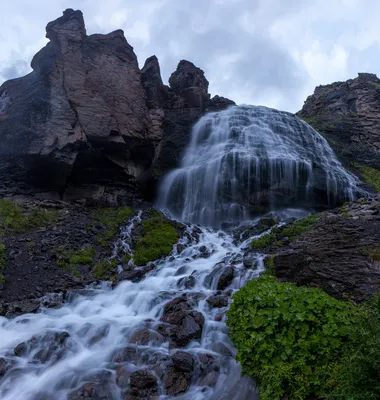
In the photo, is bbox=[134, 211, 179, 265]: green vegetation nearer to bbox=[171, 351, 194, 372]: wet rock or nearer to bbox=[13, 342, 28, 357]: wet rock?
bbox=[13, 342, 28, 357]: wet rock

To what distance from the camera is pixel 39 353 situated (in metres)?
7.99

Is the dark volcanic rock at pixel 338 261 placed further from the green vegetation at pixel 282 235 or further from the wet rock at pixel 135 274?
the wet rock at pixel 135 274

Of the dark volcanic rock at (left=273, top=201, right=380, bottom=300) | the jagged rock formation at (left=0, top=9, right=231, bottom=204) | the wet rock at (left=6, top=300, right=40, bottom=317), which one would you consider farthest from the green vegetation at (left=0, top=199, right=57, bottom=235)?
the dark volcanic rock at (left=273, top=201, right=380, bottom=300)

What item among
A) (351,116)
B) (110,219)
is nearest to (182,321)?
(110,219)

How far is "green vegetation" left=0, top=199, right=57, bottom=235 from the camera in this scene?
16.0 meters

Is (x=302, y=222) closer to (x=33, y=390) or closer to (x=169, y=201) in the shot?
(x=169, y=201)

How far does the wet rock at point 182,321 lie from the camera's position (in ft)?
26.7

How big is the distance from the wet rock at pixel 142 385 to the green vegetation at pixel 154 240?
835 centimetres

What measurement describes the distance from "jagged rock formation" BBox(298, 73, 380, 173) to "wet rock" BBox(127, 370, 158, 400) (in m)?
29.2

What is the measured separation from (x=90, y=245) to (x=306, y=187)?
52.6ft

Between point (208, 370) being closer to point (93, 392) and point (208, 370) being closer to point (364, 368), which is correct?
point (93, 392)

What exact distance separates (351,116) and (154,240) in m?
34.2

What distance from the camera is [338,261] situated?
858 centimetres

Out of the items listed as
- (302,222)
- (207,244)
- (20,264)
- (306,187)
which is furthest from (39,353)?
(306,187)
